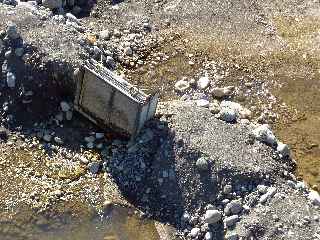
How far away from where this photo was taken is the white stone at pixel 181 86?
1513 cm

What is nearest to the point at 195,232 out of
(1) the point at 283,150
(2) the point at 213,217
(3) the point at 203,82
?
(2) the point at 213,217

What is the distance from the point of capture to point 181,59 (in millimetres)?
15812

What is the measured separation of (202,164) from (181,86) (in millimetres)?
2891

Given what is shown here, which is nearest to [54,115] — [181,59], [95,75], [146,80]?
[95,75]

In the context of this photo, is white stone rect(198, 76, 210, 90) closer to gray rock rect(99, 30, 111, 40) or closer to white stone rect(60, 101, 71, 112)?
gray rock rect(99, 30, 111, 40)

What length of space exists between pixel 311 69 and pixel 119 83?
16.9 ft

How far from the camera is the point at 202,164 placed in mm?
12805

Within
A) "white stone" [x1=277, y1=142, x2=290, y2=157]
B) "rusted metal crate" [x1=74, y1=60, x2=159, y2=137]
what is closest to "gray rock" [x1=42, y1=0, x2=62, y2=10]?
"rusted metal crate" [x1=74, y1=60, x2=159, y2=137]

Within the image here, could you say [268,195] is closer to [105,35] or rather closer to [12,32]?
[105,35]

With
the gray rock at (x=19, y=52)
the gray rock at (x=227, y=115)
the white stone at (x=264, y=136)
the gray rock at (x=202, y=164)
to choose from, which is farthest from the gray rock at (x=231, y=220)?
the gray rock at (x=19, y=52)

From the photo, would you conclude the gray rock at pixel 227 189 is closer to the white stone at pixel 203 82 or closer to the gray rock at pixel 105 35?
the white stone at pixel 203 82

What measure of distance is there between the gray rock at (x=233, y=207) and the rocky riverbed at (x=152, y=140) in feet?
0.07

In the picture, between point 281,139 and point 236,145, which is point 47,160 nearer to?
point 236,145

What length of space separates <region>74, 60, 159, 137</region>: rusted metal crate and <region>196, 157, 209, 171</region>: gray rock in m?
1.50
